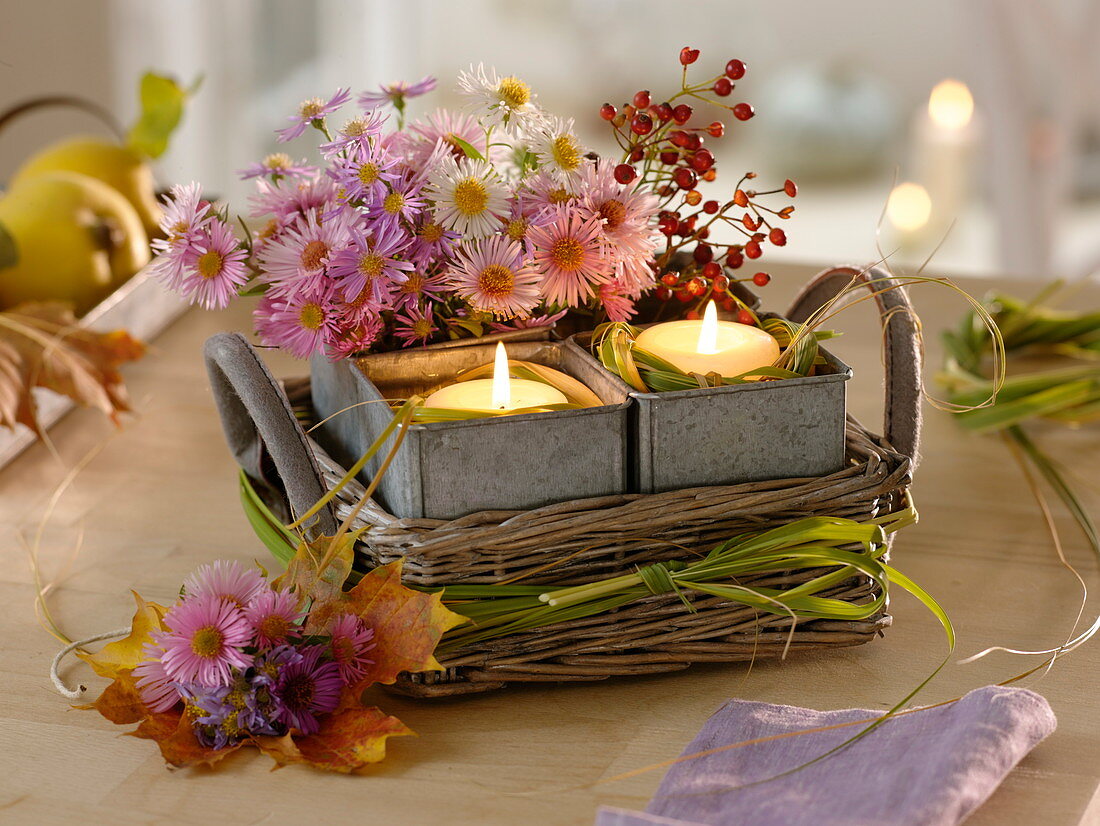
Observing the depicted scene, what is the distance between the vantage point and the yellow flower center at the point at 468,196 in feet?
1.96

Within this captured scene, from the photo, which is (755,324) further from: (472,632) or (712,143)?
(712,143)

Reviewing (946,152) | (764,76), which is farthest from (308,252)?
(764,76)

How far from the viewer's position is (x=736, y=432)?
1.91 feet

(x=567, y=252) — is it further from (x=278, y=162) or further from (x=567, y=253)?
(x=278, y=162)

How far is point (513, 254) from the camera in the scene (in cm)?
60

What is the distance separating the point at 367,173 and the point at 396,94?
0.36 feet

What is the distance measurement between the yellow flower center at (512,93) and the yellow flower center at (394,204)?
0.09 m

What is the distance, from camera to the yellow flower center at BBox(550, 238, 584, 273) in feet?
1.99

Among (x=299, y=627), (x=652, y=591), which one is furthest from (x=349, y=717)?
(x=652, y=591)

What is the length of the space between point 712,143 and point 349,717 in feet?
10.7

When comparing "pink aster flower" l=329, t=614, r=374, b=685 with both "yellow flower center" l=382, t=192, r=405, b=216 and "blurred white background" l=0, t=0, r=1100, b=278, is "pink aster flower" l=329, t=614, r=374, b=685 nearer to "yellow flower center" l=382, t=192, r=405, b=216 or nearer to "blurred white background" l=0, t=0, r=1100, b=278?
"yellow flower center" l=382, t=192, r=405, b=216

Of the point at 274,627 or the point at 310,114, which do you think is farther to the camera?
the point at 310,114

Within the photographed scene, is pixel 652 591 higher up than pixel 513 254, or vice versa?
pixel 513 254

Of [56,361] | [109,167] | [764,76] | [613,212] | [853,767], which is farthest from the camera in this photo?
[764,76]
